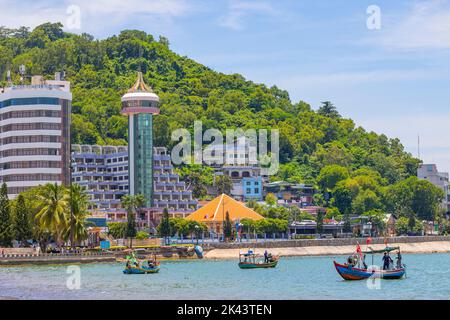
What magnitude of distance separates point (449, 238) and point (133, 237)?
73.7 metres

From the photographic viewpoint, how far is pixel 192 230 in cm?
18050

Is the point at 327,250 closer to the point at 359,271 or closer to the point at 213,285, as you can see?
the point at 359,271

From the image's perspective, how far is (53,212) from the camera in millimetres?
124125

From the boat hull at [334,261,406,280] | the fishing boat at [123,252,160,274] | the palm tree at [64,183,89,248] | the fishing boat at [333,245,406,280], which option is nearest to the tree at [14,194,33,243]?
the palm tree at [64,183,89,248]

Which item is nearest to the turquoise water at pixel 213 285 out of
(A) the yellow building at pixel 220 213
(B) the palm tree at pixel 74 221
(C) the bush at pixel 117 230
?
(B) the palm tree at pixel 74 221

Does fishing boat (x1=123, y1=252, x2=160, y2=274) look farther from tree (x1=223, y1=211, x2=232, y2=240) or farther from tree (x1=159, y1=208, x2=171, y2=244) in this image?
tree (x1=223, y1=211, x2=232, y2=240)

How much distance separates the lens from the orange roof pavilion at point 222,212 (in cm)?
18912

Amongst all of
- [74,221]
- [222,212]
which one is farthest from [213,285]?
[222,212]

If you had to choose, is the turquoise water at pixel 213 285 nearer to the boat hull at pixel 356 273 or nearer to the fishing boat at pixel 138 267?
the boat hull at pixel 356 273

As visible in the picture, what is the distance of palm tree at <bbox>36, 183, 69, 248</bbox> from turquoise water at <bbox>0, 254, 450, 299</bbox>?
65.0ft

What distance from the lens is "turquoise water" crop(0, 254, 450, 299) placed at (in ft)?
222

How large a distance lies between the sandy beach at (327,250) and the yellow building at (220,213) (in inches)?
897
